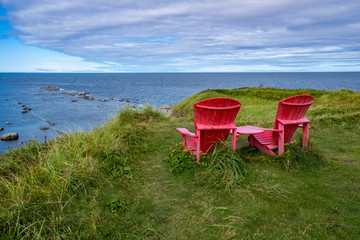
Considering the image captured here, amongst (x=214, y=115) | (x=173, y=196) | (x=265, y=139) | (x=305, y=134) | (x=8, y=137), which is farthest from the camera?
(x=8, y=137)

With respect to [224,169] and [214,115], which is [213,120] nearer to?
[214,115]

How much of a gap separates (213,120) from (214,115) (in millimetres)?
111

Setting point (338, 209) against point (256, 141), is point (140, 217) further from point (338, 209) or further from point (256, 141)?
point (256, 141)

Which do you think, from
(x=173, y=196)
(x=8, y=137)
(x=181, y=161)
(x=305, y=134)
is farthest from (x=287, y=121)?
(x=8, y=137)

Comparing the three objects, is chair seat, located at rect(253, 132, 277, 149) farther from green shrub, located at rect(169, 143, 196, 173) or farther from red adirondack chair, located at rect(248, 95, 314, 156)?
green shrub, located at rect(169, 143, 196, 173)

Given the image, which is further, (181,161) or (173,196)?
(181,161)

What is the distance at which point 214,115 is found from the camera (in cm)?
437

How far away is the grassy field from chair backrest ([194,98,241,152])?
35 centimetres

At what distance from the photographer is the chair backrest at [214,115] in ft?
14.2

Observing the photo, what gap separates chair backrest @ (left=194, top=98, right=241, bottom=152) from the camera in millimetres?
4320

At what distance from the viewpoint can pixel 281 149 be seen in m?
4.89

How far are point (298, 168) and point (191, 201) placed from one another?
7.29ft

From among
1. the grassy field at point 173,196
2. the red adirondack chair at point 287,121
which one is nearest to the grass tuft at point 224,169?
the grassy field at point 173,196

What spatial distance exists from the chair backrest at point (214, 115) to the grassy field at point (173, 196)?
35cm
